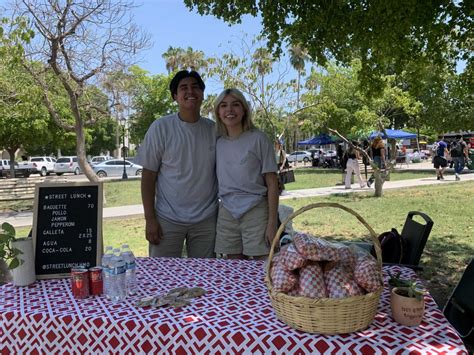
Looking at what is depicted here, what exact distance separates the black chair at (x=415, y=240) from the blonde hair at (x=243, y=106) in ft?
4.51

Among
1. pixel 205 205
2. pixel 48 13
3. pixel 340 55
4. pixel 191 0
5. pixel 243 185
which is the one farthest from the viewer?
pixel 48 13

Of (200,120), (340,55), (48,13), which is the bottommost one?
(200,120)

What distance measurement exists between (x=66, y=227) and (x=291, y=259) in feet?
4.63

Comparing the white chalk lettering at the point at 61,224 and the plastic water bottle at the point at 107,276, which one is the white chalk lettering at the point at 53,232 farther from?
the plastic water bottle at the point at 107,276

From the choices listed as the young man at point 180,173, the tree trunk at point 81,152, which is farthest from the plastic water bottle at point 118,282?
the tree trunk at point 81,152

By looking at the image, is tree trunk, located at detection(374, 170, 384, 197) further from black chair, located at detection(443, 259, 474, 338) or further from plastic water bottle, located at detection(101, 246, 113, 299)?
plastic water bottle, located at detection(101, 246, 113, 299)

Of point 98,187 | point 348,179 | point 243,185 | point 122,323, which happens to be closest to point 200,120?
point 243,185

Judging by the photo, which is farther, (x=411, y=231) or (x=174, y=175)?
(x=411, y=231)

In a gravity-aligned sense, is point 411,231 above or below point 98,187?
below

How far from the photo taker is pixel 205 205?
2961 mm

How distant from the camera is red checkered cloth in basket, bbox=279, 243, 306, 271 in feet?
5.15

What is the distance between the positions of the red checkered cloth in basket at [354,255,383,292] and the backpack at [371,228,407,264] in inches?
52.7

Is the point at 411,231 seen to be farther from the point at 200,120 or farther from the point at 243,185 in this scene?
the point at 200,120

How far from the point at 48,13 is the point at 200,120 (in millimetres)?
7858
